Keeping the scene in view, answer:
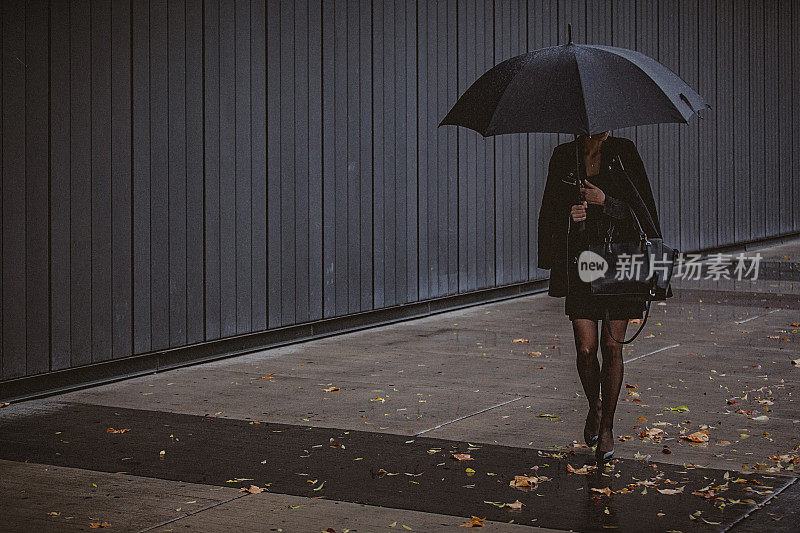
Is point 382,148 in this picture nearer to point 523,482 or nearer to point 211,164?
point 211,164

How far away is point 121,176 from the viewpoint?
840 cm

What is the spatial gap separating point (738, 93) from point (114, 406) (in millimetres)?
16046

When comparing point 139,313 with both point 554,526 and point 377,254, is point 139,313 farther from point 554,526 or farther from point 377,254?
point 554,526

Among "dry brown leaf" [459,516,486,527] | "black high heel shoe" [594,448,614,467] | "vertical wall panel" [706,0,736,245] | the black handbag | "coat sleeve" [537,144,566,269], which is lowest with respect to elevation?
"dry brown leaf" [459,516,486,527]

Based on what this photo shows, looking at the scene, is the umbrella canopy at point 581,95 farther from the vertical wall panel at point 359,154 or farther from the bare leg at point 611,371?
the vertical wall panel at point 359,154

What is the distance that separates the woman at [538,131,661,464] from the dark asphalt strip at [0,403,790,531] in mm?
390

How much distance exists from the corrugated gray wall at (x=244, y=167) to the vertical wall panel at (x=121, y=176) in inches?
0.6

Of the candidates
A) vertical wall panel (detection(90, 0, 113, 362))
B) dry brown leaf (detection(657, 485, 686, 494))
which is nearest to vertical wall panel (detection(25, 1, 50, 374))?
vertical wall panel (detection(90, 0, 113, 362))

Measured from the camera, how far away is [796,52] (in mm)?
23469

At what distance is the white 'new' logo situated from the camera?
586 centimetres

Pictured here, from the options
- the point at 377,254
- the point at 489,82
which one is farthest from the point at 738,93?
the point at 489,82

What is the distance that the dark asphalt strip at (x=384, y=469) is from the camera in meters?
5.04

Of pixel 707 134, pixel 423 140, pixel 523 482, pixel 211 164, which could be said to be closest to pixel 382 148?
pixel 423 140

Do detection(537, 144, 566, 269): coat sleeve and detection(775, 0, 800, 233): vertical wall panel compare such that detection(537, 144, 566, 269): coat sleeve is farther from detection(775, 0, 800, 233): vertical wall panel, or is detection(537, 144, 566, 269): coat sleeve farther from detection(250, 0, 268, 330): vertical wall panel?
detection(775, 0, 800, 233): vertical wall panel
